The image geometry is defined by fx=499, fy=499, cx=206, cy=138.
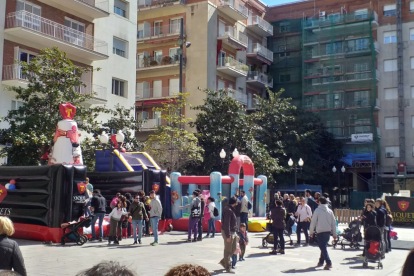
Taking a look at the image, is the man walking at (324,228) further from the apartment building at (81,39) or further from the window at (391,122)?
the window at (391,122)

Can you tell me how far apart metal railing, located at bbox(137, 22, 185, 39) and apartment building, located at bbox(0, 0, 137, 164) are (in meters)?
7.45

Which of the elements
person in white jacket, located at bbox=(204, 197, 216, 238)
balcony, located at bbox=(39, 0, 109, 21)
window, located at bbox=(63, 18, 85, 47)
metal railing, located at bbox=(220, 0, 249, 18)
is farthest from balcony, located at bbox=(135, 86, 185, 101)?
person in white jacket, located at bbox=(204, 197, 216, 238)

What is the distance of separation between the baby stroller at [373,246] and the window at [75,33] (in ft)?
71.1

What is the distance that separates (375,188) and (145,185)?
31284 mm

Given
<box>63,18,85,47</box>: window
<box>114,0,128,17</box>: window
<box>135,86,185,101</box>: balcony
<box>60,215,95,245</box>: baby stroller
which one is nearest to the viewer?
<box>60,215,95,245</box>: baby stroller

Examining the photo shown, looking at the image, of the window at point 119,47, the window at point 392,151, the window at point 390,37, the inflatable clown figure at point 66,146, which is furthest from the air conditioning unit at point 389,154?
the inflatable clown figure at point 66,146

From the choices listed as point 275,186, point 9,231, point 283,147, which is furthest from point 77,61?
point 9,231

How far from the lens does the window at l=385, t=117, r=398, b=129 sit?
4675 cm

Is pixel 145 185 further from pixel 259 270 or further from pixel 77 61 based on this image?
pixel 77 61

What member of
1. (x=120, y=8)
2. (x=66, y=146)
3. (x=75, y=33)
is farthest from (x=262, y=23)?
(x=66, y=146)

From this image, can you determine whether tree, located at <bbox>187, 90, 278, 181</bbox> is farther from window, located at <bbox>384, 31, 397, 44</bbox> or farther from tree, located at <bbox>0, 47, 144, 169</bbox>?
window, located at <bbox>384, 31, 397, 44</bbox>

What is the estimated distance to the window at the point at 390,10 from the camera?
157ft

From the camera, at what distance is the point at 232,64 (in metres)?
43.3

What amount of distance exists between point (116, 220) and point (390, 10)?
134 ft
